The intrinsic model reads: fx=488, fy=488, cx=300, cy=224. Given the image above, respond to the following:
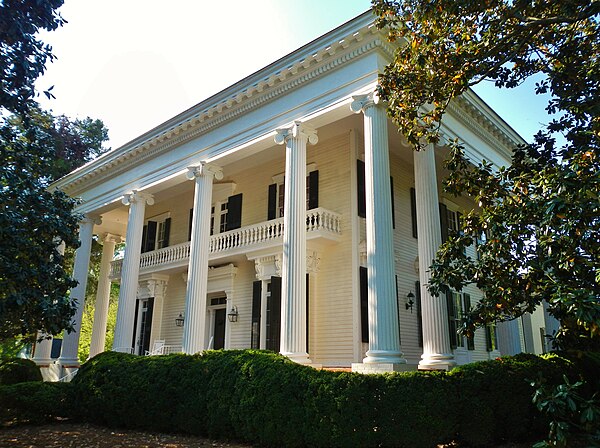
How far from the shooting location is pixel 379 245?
11.2 m

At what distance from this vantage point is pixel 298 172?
1359cm

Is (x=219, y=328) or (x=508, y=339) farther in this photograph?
(x=219, y=328)

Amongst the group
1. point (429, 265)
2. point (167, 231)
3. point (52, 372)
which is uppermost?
point (167, 231)

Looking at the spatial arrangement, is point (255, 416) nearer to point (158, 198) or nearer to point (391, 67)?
point (391, 67)

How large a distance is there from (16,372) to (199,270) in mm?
7669

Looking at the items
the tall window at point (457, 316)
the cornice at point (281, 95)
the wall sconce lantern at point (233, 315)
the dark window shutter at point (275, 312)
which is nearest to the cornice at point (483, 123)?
the cornice at point (281, 95)

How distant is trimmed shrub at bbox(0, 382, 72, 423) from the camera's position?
12203mm

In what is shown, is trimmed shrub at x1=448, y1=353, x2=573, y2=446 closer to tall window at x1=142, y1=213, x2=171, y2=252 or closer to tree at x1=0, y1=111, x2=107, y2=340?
tree at x1=0, y1=111, x2=107, y2=340

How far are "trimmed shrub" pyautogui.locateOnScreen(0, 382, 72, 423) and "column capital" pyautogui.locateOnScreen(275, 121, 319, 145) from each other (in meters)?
8.87

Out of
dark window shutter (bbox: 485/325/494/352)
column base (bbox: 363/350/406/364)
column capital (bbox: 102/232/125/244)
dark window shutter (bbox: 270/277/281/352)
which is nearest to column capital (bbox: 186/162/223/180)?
dark window shutter (bbox: 270/277/281/352)

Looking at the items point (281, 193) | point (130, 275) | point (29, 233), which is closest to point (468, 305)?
point (281, 193)

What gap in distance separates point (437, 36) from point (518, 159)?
2.70 meters

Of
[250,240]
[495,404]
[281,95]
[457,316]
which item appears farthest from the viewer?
[457,316]

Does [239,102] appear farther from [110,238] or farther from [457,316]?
[110,238]
